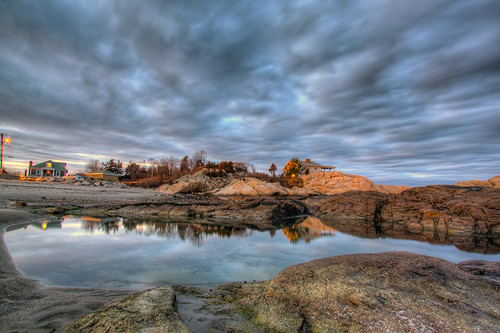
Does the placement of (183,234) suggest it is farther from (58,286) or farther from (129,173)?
(129,173)

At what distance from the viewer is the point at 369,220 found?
1465 centimetres

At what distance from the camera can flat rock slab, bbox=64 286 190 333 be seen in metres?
1.99

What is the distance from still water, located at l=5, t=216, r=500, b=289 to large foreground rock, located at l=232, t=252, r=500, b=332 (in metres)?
1.55

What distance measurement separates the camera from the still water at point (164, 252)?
4293 mm

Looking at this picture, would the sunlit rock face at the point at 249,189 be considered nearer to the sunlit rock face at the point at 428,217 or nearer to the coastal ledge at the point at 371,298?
the sunlit rock face at the point at 428,217

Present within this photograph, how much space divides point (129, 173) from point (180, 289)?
55334mm

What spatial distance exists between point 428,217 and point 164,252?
13.4 meters

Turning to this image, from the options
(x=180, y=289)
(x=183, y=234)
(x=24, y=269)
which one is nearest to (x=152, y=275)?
(x=180, y=289)

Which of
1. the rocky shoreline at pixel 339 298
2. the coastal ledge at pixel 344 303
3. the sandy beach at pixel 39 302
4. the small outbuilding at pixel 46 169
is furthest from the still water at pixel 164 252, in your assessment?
the small outbuilding at pixel 46 169

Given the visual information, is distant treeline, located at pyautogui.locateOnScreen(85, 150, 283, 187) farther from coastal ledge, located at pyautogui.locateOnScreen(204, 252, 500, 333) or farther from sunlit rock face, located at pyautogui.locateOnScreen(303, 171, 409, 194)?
coastal ledge, located at pyautogui.locateOnScreen(204, 252, 500, 333)

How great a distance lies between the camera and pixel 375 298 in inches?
102

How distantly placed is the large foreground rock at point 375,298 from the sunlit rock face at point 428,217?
6.97 metres

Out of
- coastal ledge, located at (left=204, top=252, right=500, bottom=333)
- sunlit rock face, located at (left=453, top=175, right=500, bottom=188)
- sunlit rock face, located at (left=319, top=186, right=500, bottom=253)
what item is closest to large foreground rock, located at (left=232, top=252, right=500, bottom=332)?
coastal ledge, located at (left=204, top=252, right=500, bottom=333)

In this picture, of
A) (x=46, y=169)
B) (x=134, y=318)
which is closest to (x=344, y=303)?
(x=134, y=318)
